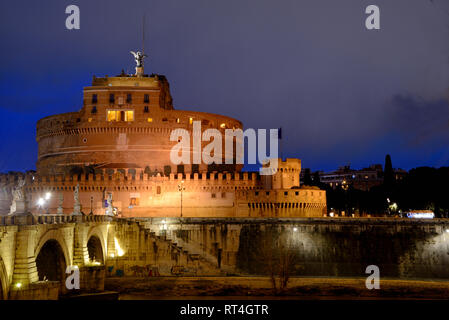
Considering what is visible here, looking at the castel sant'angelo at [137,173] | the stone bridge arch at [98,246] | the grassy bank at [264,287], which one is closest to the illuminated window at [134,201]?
the castel sant'angelo at [137,173]

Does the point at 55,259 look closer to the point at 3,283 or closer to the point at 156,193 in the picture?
the point at 3,283

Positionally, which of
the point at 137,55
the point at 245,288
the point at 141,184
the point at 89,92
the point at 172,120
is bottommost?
the point at 245,288

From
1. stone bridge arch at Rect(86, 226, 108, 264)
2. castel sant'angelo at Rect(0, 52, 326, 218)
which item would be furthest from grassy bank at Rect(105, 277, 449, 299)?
castel sant'angelo at Rect(0, 52, 326, 218)

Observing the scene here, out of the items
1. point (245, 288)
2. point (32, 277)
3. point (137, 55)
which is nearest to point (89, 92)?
point (137, 55)

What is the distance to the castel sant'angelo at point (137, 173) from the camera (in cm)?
5231

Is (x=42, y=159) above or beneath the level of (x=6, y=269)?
above

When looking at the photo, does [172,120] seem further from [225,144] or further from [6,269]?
[6,269]

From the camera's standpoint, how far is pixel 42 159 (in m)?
66.6

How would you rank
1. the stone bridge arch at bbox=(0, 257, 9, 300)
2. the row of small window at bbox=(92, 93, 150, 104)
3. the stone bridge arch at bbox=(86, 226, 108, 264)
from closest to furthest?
the stone bridge arch at bbox=(0, 257, 9, 300) < the stone bridge arch at bbox=(86, 226, 108, 264) < the row of small window at bbox=(92, 93, 150, 104)

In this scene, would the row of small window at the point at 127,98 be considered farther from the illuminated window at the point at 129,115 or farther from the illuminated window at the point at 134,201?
the illuminated window at the point at 134,201

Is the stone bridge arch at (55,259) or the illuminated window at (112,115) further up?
the illuminated window at (112,115)

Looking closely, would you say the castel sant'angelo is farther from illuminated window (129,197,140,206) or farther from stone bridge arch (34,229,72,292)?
stone bridge arch (34,229,72,292)

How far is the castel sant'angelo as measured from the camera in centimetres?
5231

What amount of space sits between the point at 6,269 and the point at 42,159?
50.4m
